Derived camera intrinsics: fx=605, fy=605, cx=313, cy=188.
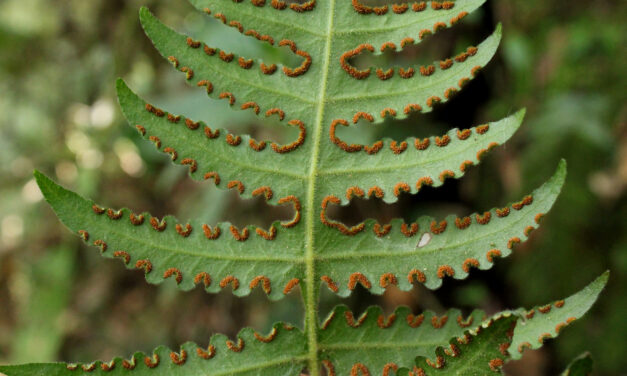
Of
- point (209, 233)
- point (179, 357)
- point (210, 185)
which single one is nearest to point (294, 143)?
point (209, 233)

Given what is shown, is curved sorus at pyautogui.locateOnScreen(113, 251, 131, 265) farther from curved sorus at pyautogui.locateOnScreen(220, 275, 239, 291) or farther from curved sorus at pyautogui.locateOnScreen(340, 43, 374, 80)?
curved sorus at pyautogui.locateOnScreen(340, 43, 374, 80)

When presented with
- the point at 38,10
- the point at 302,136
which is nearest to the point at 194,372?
the point at 302,136

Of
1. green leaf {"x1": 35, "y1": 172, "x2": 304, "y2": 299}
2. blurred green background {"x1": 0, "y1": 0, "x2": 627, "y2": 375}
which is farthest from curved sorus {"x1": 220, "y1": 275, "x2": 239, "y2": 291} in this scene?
blurred green background {"x1": 0, "y1": 0, "x2": 627, "y2": 375}

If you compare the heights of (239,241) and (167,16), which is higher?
(239,241)

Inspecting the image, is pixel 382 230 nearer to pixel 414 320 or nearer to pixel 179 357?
pixel 414 320

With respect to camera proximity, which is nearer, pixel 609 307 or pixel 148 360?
pixel 148 360

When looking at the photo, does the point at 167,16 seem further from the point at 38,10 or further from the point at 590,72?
the point at 590,72

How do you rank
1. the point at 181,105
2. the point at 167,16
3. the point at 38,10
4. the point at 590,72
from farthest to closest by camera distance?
the point at 38,10 → the point at 167,16 → the point at 590,72 → the point at 181,105
